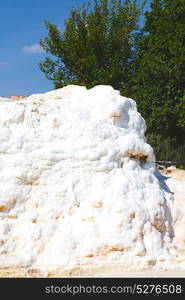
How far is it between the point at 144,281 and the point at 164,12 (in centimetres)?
1231

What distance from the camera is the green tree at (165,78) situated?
44.9ft

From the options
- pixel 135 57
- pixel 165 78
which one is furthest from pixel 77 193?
pixel 135 57

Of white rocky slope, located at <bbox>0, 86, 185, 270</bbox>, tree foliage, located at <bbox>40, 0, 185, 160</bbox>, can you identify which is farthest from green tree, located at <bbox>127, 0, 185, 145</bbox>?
white rocky slope, located at <bbox>0, 86, 185, 270</bbox>

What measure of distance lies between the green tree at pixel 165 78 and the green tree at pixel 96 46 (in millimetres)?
1969

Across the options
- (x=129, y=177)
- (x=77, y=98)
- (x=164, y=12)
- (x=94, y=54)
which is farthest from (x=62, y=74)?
(x=129, y=177)

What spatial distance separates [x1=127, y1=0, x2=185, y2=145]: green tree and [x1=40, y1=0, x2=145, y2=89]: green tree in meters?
1.97

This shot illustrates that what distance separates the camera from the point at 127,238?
19.3 ft

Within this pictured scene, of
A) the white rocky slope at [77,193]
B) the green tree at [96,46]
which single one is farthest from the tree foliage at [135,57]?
the white rocky slope at [77,193]

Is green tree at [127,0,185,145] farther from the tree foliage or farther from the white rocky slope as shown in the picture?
the white rocky slope

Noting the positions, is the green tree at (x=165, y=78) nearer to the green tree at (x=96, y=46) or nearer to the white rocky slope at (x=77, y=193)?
the green tree at (x=96, y=46)

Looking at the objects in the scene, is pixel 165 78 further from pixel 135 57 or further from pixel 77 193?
pixel 77 193

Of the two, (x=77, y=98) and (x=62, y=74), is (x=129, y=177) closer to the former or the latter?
(x=77, y=98)

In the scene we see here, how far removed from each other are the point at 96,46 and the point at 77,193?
12307mm

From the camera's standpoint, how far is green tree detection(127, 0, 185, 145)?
13.7m
